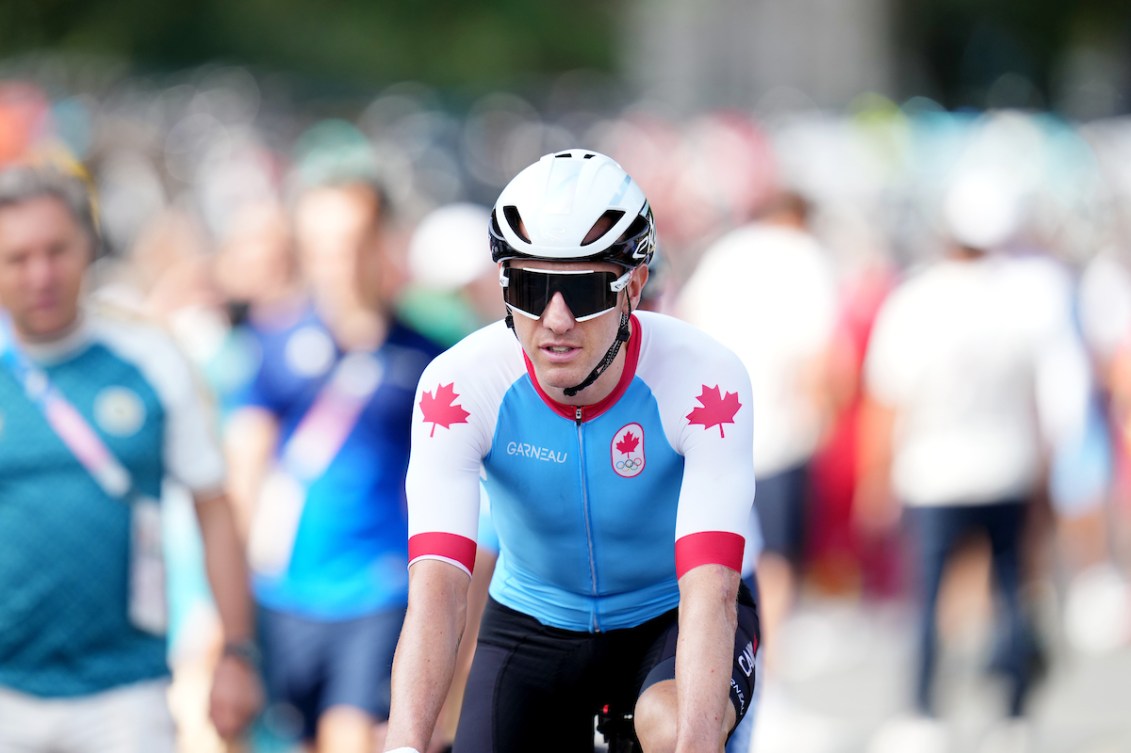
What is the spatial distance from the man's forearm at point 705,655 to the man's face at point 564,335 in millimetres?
496

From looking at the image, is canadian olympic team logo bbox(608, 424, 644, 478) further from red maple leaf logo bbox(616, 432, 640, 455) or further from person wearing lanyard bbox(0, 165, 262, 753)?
person wearing lanyard bbox(0, 165, 262, 753)

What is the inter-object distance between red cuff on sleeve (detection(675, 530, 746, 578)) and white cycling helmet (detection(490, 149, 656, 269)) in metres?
0.60

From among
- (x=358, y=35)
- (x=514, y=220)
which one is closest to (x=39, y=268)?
(x=514, y=220)

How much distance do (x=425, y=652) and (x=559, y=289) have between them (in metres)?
0.79

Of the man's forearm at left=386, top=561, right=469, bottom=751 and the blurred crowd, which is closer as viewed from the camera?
the man's forearm at left=386, top=561, right=469, bottom=751

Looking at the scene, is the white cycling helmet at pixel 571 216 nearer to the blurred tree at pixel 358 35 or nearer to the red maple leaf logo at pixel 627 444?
the red maple leaf logo at pixel 627 444

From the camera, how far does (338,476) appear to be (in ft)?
21.9

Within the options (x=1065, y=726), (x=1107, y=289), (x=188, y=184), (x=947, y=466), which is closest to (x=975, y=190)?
(x=947, y=466)

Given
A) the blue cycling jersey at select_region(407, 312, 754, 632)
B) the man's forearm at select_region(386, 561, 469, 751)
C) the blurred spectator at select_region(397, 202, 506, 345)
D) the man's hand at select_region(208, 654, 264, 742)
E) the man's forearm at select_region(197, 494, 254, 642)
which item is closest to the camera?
the man's forearm at select_region(386, 561, 469, 751)

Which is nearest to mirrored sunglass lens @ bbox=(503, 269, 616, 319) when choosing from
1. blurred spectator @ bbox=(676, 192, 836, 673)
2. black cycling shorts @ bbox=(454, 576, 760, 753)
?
black cycling shorts @ bbox=(454, 576, 760, 753)

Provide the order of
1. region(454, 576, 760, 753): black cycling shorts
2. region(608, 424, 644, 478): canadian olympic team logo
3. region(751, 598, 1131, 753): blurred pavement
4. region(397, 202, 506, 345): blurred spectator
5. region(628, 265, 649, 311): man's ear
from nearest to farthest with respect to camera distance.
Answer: region(628, 265, 649, 311): man's ear < region(608, 424, 644, 478): canadian olympic team logo < region(454, 576, 760, 753): black cycling shorts < region(397, 202, 506, 345): blurred spectator < region(751, 598, 1131, 753): blurred pavement

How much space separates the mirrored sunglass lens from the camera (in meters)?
3.87

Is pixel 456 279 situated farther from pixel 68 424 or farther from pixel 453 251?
pixel 68 424

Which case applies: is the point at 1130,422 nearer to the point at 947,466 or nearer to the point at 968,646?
the point at 968,646
